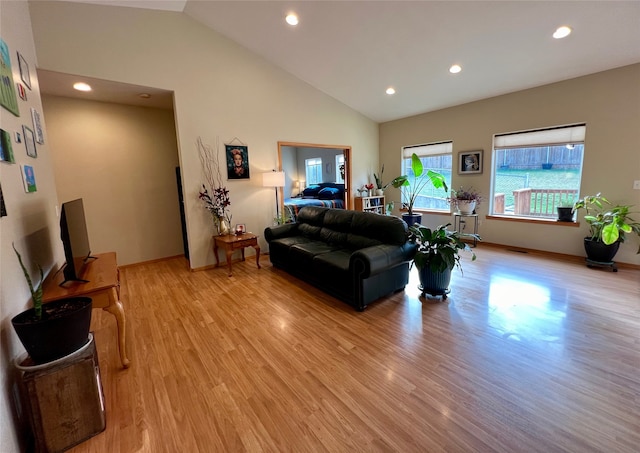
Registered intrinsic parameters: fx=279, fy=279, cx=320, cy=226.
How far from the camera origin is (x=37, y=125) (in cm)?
254

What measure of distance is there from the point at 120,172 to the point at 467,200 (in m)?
6.01

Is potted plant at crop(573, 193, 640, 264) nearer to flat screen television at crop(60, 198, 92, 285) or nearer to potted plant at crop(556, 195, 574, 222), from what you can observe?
potted plant at crop(556, 195, 574, 222)

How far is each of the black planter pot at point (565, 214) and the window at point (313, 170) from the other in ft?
20.9

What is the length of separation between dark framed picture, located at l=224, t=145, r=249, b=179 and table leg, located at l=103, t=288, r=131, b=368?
2873 mm

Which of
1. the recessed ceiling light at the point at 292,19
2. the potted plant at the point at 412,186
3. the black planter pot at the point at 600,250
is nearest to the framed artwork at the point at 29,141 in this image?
the recessed ceiling light at the point at 292,19

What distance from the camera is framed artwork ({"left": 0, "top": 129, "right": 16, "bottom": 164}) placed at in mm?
1613

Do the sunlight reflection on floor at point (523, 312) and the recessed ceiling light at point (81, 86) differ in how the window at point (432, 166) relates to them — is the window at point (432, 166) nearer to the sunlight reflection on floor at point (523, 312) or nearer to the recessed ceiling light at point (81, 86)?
the sunlight reflection on floor at point (523, 312)

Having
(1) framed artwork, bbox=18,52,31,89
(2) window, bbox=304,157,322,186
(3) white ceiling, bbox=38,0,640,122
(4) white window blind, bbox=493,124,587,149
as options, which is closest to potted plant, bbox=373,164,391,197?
(3) white ceiling, bbox=38,0,640,122

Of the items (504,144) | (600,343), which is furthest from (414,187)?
(600,343)

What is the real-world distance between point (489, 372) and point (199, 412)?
1.98 metres

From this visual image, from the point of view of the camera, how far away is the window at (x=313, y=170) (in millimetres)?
9359

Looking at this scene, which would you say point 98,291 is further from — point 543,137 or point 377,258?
point 543,137

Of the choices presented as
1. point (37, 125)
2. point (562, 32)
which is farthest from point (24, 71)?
point (562, 32)

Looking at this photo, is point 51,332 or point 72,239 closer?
point 51,332
